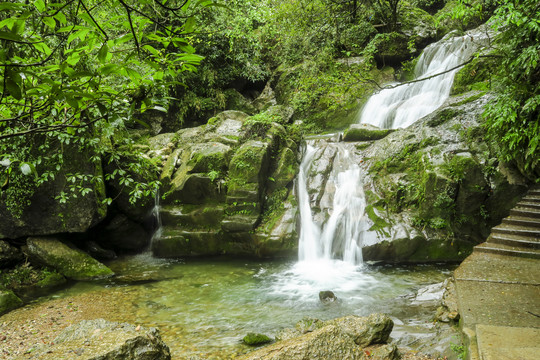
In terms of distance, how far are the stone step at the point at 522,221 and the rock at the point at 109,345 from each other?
19.2 feet

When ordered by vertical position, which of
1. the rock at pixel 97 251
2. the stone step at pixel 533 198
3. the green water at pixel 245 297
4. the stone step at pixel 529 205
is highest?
the stone step at pixel 533 198

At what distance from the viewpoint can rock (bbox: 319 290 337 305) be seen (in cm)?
623

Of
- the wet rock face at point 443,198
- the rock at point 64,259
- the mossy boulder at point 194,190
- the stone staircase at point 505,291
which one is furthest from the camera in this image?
the mossy boulder at point 194,190

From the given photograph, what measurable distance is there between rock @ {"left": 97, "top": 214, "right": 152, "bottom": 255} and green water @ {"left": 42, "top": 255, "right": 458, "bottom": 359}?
3.14 ft

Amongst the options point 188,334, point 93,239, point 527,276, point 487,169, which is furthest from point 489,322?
point 93,239

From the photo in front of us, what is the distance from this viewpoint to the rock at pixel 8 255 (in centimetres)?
721

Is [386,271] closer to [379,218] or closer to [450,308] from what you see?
[379,218]

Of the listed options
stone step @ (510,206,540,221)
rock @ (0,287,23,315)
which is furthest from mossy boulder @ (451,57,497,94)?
rock @ (0,287,23,315)

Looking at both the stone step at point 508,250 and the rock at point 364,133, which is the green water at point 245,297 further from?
the rock at point 364,133

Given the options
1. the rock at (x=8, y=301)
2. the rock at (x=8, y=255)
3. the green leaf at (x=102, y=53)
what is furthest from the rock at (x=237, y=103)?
the green leaf at (x=102, y=53)

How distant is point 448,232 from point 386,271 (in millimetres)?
1802

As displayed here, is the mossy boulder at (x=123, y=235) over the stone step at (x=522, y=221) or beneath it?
beneath

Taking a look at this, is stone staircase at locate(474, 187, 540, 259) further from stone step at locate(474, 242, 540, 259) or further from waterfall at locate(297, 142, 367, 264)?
waterfall at locate(297, 142, 367, 264)

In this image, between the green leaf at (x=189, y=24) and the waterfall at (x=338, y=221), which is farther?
the waterfall at (x=338, y=221)
